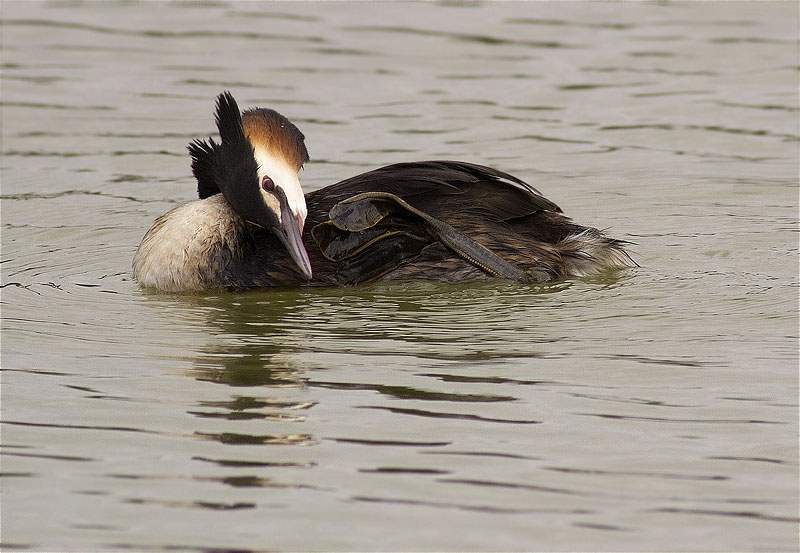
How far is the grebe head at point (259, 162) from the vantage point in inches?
277

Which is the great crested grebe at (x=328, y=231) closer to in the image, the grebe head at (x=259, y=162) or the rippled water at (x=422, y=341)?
the grebe head at (x=259, y=162)

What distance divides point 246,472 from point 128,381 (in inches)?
47.4

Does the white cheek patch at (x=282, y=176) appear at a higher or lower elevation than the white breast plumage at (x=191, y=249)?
higher

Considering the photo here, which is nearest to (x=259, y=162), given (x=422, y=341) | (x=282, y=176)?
(x=282, y=176)

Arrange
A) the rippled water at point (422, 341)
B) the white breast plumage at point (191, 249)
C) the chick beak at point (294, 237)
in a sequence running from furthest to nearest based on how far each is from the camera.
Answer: the white breast plumage at point (191, 249) → the chick beak at point (294, 237) → the rippled water at point (422, 341)

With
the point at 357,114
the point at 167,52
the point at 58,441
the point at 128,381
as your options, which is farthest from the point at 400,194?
the point at 167,52

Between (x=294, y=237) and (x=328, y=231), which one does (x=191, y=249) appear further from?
(x=328, y=231)

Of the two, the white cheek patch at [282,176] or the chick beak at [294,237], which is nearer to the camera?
the chick beak at [294,237]

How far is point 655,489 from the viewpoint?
4246 millimetres

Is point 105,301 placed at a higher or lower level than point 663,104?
lower

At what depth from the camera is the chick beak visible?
685 cm

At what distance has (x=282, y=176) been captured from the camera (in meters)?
7.14

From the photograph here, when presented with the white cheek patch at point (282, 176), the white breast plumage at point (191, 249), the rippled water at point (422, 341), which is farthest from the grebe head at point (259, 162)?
the rippled water at point (422, 341)

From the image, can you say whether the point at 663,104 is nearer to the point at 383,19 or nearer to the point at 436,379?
the point at 383,19
